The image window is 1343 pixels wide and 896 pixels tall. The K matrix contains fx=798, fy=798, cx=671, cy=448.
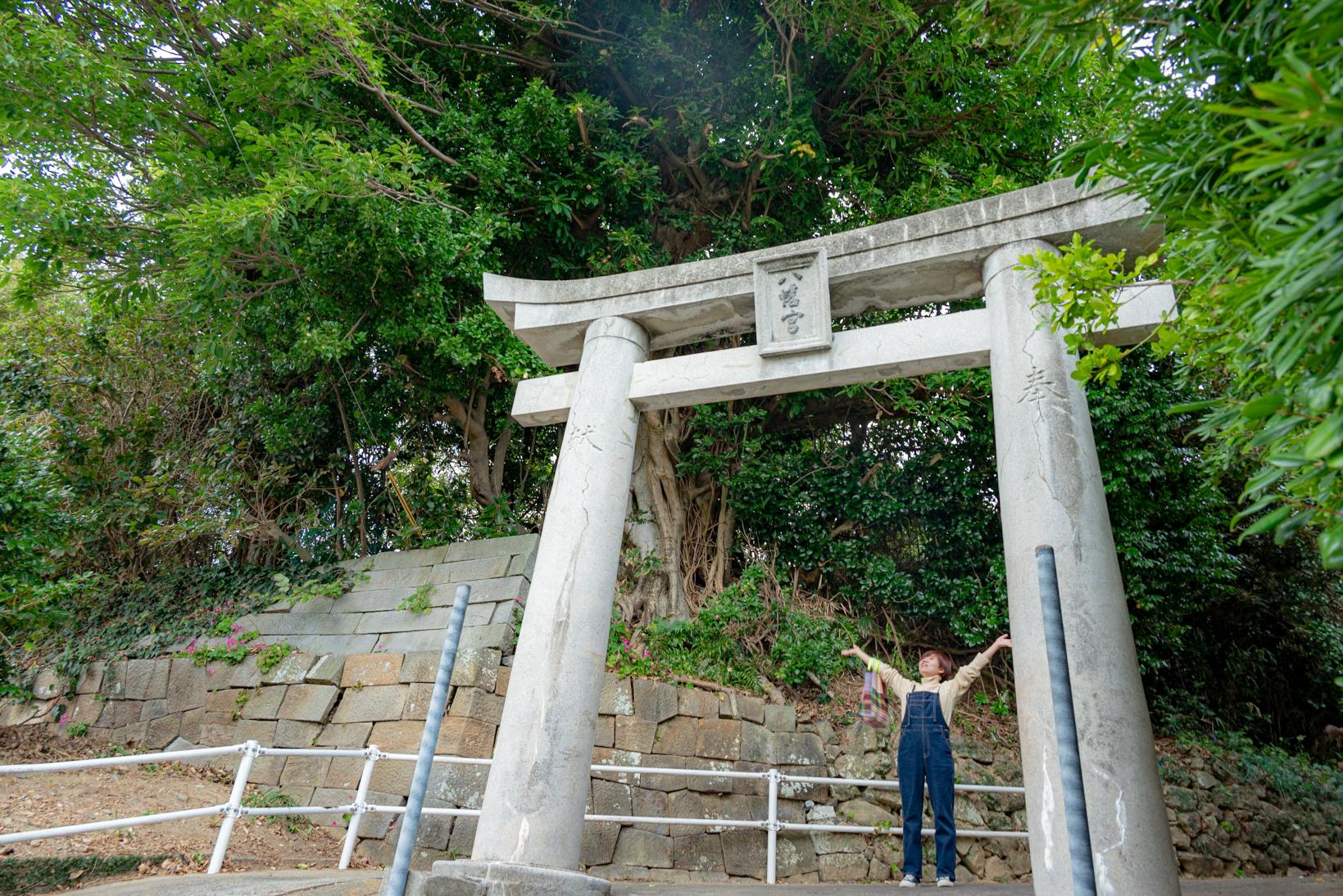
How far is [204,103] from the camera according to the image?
772cm

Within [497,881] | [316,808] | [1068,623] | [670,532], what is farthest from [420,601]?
[1068,623]

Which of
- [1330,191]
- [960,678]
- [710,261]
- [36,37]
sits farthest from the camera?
[36,37]

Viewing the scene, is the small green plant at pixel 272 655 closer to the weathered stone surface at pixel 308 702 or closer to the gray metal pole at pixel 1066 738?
the weathered stone surface at pixel 308 702

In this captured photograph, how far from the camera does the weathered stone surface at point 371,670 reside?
23.2ft

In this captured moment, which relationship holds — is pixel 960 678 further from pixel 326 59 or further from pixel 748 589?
pixel 326 59

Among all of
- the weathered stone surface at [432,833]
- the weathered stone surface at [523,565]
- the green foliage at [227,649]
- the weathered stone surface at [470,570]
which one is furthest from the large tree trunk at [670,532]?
the green foliage at [227,649]

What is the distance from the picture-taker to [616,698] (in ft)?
22.4

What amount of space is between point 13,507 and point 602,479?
526cm

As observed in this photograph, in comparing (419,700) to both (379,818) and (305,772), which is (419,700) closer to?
(379,818)

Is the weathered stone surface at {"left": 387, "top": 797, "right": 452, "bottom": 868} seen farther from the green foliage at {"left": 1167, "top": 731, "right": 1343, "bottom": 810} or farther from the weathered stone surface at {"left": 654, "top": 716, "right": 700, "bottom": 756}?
the green foliage at {"left": 1167, "top": 731, "right": 1343, "bottom": 810}

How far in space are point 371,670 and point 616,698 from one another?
225cm

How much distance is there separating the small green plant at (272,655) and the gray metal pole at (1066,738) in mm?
7182

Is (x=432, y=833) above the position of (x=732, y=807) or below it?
below

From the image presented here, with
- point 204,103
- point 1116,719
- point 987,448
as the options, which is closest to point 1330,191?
point 1116,719
